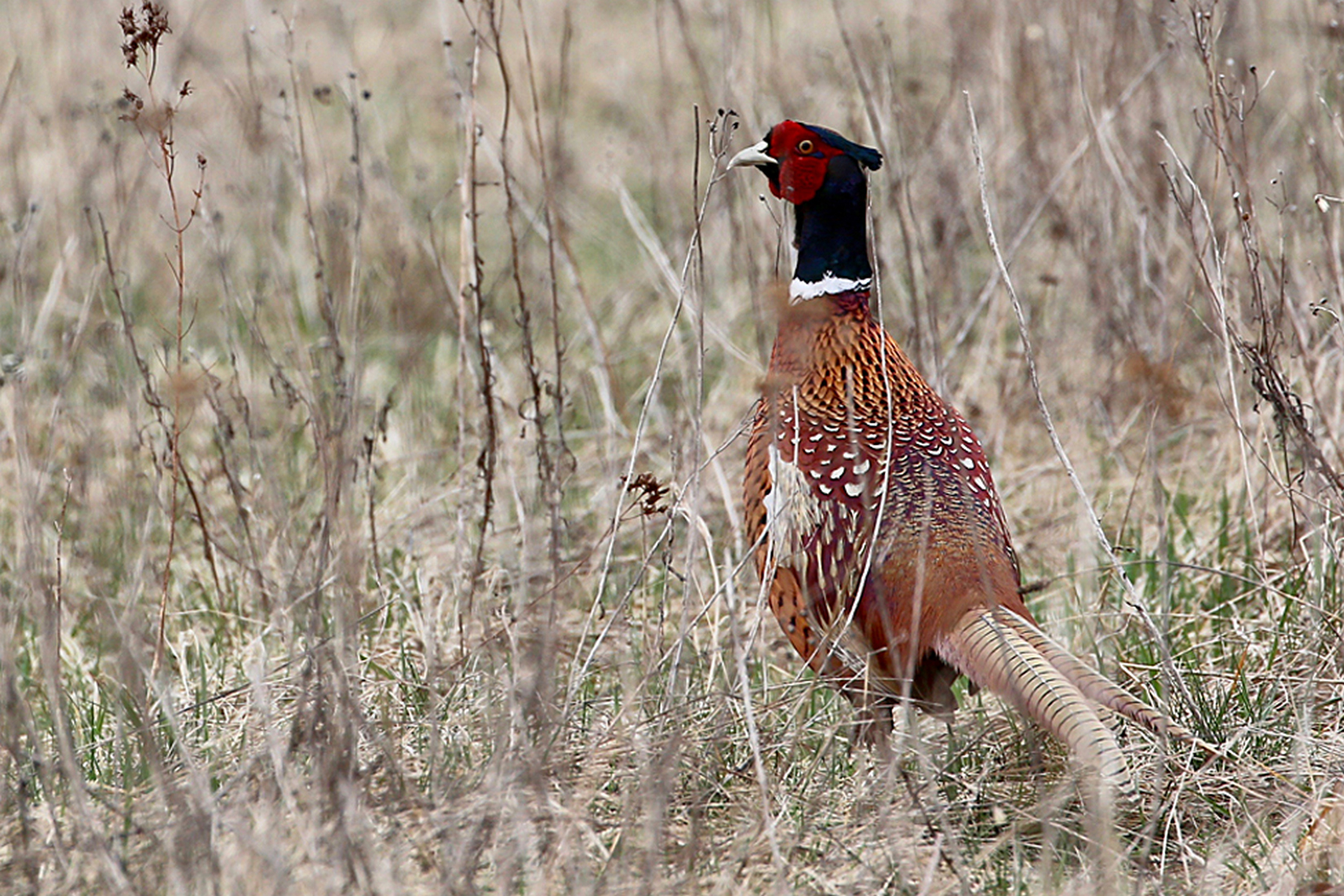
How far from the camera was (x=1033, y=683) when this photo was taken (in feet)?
7.74

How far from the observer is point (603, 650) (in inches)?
132

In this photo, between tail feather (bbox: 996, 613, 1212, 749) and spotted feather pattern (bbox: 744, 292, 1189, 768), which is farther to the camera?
spotted feather pattern (bbox: 744, 292, 1189, 768)

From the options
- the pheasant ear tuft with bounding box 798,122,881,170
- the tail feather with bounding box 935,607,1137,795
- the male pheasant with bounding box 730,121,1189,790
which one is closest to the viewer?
the tail feather with bounding box 935,607,1137,795

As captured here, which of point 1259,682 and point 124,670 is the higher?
point 124,670

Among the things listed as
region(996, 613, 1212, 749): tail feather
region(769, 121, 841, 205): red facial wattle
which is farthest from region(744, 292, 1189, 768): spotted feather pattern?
region(769, 121, 841, 205): red facial wattle

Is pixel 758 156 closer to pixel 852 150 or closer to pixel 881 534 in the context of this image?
pixel 852 150

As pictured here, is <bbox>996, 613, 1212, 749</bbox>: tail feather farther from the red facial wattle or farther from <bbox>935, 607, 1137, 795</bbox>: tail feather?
the red facial wattle

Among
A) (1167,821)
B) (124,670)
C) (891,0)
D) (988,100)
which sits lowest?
(1167,821)

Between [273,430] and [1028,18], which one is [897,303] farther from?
[273,430]

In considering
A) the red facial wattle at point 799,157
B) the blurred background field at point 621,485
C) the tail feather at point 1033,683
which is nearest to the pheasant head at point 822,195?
the red facial wattle at point 799,157

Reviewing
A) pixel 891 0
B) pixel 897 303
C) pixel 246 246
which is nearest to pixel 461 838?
pixel 897 303

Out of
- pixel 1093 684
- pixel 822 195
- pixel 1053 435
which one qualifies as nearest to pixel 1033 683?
pixel 1093 684

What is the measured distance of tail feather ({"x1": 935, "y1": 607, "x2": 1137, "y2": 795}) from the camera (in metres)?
2.23

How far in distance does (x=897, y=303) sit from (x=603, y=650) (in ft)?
6.86
